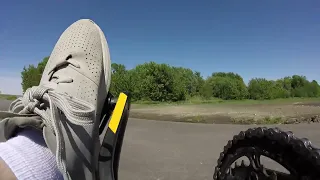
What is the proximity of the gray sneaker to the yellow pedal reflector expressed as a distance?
2.8 inches

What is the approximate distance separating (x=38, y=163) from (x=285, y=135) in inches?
32.8

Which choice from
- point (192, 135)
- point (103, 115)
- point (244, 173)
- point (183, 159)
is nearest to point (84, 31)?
point (103, 115)

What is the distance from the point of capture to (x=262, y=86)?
53.0 meters

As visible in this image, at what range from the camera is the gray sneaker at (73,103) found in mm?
1121

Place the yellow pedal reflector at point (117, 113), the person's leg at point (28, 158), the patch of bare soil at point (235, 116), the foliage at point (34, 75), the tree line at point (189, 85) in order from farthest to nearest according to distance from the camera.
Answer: the tree line at point (189, 85)
the patch of bare soil at point (235, 116)
the foliage at point (34, 75)
the yellow pedal reflector at point (117, 113)
the person's leg at point (28, 158)

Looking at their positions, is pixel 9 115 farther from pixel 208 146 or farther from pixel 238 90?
pixel 238 90

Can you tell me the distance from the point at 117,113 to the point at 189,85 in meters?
47.9

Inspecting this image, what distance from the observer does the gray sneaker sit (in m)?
1.12

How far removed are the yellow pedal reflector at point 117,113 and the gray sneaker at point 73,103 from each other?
0.24 feet

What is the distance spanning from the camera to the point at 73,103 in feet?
3.96

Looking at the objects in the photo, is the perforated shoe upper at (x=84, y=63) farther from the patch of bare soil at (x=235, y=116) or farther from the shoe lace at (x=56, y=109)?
the patch of bare soil at (x=235, y=116)

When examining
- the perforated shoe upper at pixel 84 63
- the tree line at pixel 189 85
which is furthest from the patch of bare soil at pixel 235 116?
the tree line at pixel 189 85

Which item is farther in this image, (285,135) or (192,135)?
(192,135)

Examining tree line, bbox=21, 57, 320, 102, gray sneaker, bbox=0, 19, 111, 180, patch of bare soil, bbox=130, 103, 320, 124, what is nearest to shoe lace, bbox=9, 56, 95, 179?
gray sneaker, bbox=0, 19, 111, 180
